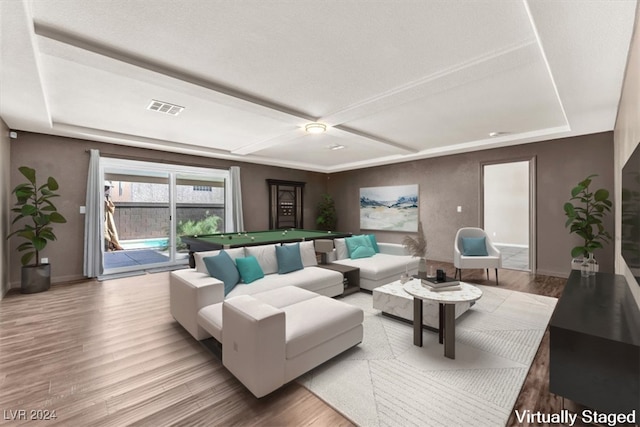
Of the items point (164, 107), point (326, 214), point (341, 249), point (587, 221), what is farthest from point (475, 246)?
point (164, 107)

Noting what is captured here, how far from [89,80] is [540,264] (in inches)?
298

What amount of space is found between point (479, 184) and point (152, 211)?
737 centimetres

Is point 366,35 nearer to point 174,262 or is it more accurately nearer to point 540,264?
point 540,264

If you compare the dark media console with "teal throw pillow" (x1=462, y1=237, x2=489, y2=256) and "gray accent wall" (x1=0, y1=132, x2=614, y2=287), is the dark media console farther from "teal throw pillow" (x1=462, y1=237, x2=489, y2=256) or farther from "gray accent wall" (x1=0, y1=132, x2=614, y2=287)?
"gray accent wall" (x1=0, y1=132, x2=614, y2=287)

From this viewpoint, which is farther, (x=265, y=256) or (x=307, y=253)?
(x=307, y=253)

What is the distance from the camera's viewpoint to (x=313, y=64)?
2.70 m

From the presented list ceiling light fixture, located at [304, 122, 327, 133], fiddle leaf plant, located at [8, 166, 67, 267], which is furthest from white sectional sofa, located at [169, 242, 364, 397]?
fiddle leaf plant, located at [8, 166, 67, 267]

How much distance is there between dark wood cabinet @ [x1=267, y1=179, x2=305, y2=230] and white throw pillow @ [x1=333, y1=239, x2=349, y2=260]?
12.1 ft

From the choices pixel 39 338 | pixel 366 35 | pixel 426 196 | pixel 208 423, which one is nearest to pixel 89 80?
pixel 39 338

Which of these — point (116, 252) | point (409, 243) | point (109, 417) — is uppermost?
point (409, 243)

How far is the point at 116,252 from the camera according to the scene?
5.84 meters

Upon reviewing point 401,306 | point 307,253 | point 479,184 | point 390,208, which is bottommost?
point 401,306

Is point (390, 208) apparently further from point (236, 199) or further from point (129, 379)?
point (129, 379)

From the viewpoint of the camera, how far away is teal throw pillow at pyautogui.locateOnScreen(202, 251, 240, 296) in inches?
117
